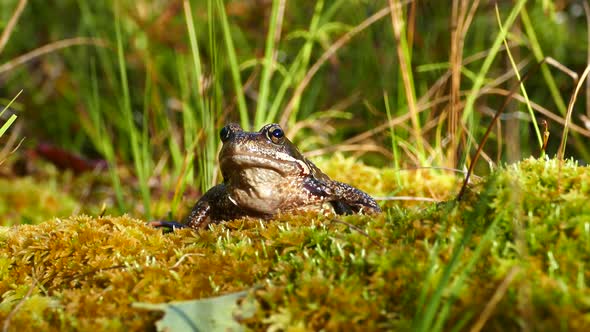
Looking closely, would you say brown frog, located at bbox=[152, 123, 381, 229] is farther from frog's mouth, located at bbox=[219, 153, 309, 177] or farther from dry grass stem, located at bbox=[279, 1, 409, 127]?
dry grass stem, located at bbox=[279, 1, 409, 127]

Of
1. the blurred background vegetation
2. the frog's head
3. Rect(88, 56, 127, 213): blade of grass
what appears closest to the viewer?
the frog's head

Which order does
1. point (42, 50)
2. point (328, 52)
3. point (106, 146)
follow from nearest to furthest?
point (106, 146) → point (42, 50) → point (328, 52)

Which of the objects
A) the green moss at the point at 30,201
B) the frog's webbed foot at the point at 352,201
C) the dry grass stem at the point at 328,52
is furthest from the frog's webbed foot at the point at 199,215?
the green moss at the point at 30,201

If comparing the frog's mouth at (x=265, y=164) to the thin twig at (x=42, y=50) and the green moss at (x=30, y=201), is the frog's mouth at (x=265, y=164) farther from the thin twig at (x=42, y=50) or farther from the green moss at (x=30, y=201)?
the green moss at (x=30, y=201)

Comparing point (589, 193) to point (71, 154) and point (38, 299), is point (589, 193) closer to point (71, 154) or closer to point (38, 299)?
point (38, 299)

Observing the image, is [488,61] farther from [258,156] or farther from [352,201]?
[258,156]

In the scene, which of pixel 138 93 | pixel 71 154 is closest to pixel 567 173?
pixel 71 154

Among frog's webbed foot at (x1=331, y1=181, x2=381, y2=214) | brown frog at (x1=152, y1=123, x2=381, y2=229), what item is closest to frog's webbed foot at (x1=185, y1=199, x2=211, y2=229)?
brown frog at (x1=152, y1=123, x2=381, y2=229)

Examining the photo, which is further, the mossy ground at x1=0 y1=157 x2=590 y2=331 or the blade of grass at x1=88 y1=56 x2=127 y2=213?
the blade of grass at x1=88 y1=56 x2=127 y2=213

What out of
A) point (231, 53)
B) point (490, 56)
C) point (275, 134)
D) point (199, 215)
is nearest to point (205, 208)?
point (199, 215)
